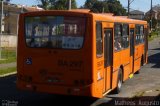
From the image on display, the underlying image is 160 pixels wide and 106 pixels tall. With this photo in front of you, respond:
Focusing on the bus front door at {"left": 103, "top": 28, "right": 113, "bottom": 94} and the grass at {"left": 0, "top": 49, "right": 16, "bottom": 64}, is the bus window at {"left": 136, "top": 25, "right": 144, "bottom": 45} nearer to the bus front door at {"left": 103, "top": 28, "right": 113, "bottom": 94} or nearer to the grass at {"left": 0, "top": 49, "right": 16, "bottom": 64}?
the bus front door at {"left": 103, "top": 28, "right": 113, "bottom": 94}

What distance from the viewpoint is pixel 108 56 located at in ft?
44.4

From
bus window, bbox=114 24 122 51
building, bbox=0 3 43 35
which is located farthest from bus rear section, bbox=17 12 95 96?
building, bbox=0 3 43 35

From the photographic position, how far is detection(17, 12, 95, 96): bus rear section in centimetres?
1184

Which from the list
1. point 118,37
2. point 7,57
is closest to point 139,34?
point 118,37

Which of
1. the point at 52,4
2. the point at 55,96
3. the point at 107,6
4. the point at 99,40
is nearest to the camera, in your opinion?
the point at 99,40

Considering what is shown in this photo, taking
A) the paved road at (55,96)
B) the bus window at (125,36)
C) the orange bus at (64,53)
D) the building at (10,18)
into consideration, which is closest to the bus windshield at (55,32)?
the orange bus at (64,53)

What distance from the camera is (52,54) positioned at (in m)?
12.2

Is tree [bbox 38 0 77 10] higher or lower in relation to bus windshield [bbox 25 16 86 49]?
higher

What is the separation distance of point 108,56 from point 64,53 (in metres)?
1.96

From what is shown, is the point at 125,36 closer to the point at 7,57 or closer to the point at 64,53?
the point at 64,53

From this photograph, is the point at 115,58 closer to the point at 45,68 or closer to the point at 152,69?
the point at 45,68

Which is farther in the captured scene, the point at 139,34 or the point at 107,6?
the point at 107,6

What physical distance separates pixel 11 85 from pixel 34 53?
461 centimetres

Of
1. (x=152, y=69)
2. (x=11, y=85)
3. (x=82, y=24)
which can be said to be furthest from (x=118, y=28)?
(x=152, y=69)
